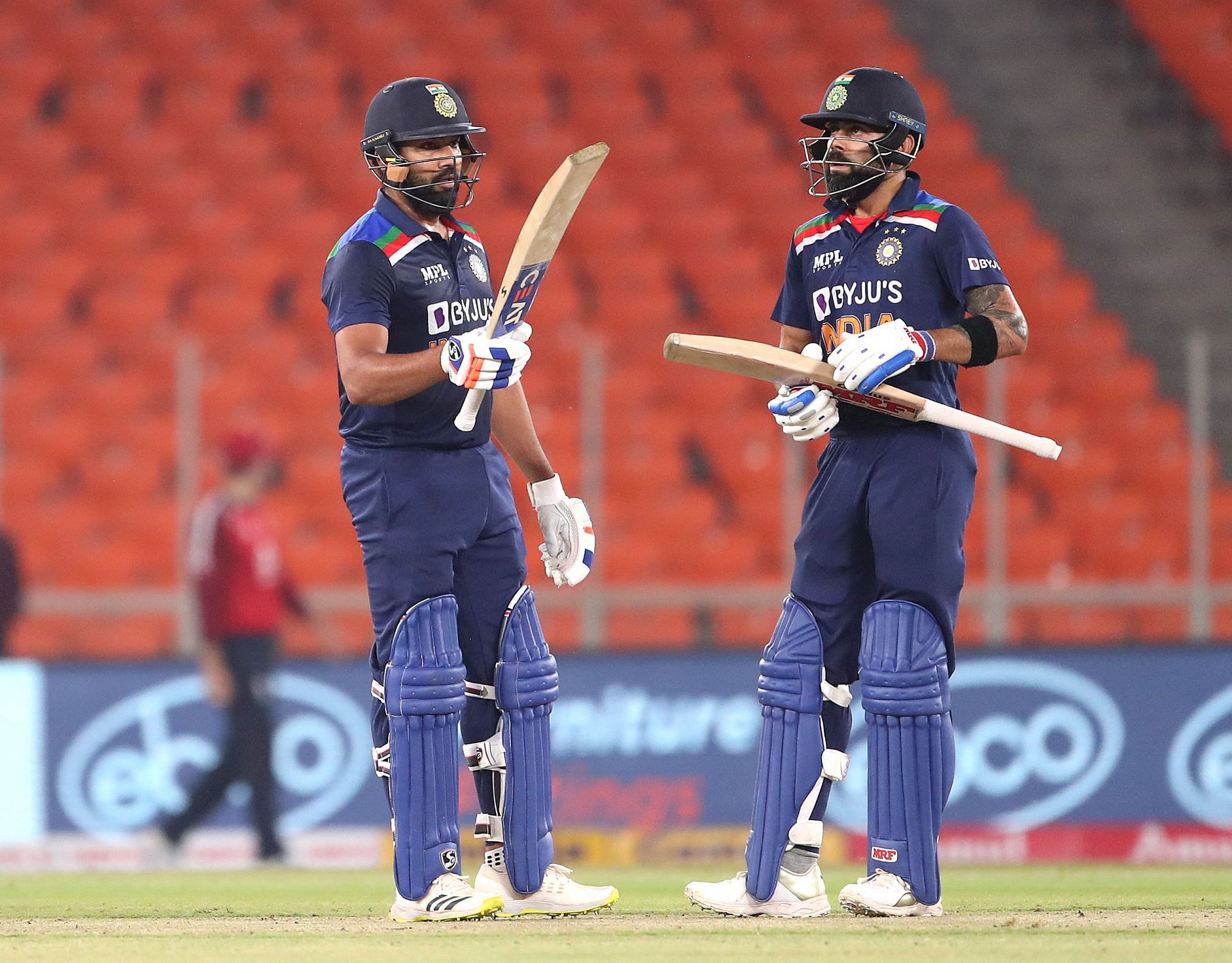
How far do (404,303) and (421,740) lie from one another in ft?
3.20

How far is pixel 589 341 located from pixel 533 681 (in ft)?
12.7

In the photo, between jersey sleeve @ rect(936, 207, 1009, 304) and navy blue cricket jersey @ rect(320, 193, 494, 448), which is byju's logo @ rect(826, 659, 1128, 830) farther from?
navy blue cricket jersey @ rect(320, 193, 494, 448)

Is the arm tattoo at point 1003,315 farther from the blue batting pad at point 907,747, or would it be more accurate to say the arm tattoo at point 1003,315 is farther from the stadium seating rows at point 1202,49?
the stadium seating rows at point 1202,49

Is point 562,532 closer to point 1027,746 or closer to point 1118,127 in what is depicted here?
point 1027,746

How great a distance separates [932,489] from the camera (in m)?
4.07

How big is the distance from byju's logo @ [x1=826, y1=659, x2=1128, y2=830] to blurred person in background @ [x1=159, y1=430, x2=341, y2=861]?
2.34 meters

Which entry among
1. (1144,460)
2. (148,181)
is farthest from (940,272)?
(148,181)

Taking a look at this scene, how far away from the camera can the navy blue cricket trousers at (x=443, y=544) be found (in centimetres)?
402

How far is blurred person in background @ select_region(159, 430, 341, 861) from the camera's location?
7246 mm

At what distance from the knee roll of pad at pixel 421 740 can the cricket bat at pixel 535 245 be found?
49 cm

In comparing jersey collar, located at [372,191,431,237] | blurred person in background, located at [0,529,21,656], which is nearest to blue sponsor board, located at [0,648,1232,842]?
blurred person in background, located at [0,529,21,656]

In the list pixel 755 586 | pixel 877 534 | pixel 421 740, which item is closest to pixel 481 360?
pixel 421 740

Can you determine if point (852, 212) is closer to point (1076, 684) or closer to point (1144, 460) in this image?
point (1076, 684)

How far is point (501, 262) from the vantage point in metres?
10.1
